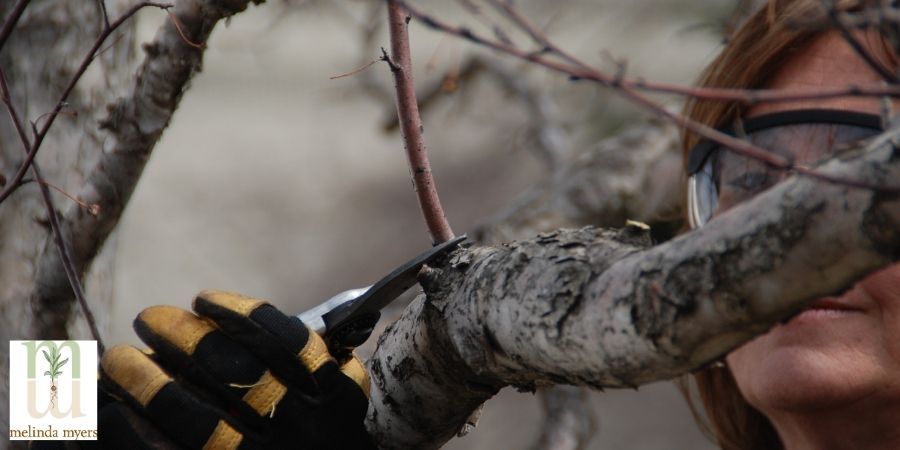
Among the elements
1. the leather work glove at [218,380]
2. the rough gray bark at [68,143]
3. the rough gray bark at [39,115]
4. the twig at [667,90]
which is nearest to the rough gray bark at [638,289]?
the twig at [667,90]

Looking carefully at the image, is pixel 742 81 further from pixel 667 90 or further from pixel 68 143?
pixel 68 143

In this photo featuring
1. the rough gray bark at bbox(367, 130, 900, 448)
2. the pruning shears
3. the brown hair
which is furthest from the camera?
the brown hair

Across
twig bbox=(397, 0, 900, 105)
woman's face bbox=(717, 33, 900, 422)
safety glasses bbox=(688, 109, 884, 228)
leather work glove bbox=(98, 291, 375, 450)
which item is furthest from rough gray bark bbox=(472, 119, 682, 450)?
twig bbox=(397, 0, 900, 105)

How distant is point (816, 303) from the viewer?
164cm

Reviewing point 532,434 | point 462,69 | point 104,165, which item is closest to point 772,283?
point 104,165

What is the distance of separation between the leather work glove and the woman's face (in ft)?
2.56

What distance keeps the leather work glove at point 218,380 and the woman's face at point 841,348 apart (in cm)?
78

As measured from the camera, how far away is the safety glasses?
5.52 ft

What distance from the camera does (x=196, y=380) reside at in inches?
56.2

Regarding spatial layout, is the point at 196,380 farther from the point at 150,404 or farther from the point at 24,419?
the point at 24,419

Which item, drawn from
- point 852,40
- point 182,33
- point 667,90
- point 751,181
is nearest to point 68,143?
point 182,33

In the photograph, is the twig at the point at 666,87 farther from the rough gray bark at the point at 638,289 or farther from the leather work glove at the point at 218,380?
the leather work glove at the point at 218,380

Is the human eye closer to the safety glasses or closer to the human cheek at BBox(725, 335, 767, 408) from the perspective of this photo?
the safety glasses

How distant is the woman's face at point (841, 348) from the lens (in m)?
1.68
